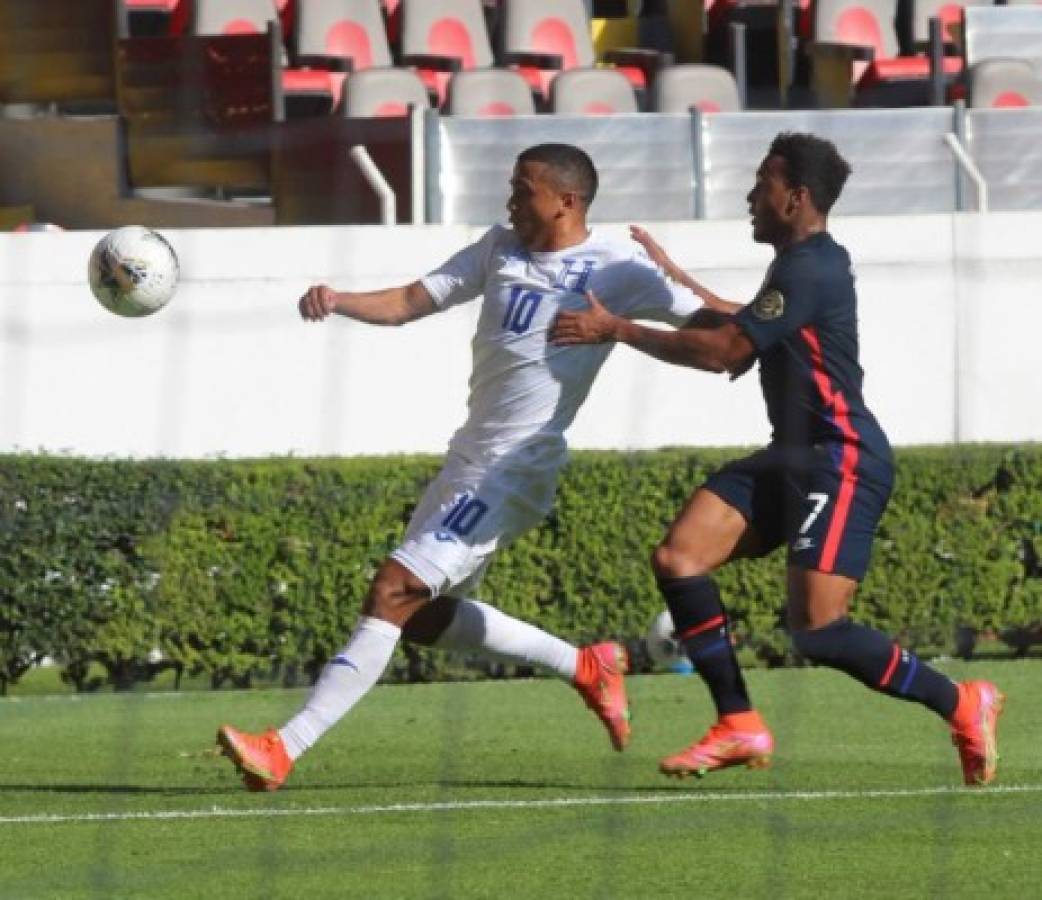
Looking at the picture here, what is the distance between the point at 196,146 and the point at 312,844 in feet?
37.7

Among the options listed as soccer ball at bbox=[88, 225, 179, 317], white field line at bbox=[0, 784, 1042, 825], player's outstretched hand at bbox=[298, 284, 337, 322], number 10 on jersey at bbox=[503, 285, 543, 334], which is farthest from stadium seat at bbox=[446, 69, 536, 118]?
white field line at bbox=[0, 784, 1042, 825]

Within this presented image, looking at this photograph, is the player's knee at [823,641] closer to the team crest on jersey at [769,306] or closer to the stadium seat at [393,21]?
the team crest on jersey at [769,306]

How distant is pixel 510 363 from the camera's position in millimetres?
8859

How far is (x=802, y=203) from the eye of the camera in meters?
8.48

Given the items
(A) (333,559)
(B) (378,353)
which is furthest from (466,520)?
(B) (378,353)

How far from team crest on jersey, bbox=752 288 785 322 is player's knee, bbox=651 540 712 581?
75cm

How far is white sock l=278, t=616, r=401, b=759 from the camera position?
28.0ft

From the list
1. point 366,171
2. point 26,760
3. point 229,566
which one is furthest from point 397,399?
point 26,760

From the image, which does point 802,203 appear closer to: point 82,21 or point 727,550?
point 727,550

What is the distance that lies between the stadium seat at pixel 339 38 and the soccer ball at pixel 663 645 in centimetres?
629

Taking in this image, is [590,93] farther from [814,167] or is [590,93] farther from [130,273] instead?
[814,167]

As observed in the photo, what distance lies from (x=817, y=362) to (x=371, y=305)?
1410mm

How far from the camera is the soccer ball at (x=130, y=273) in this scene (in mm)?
9414

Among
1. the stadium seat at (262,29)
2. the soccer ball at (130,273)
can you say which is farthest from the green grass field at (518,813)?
the stadium seat at (262,29)
